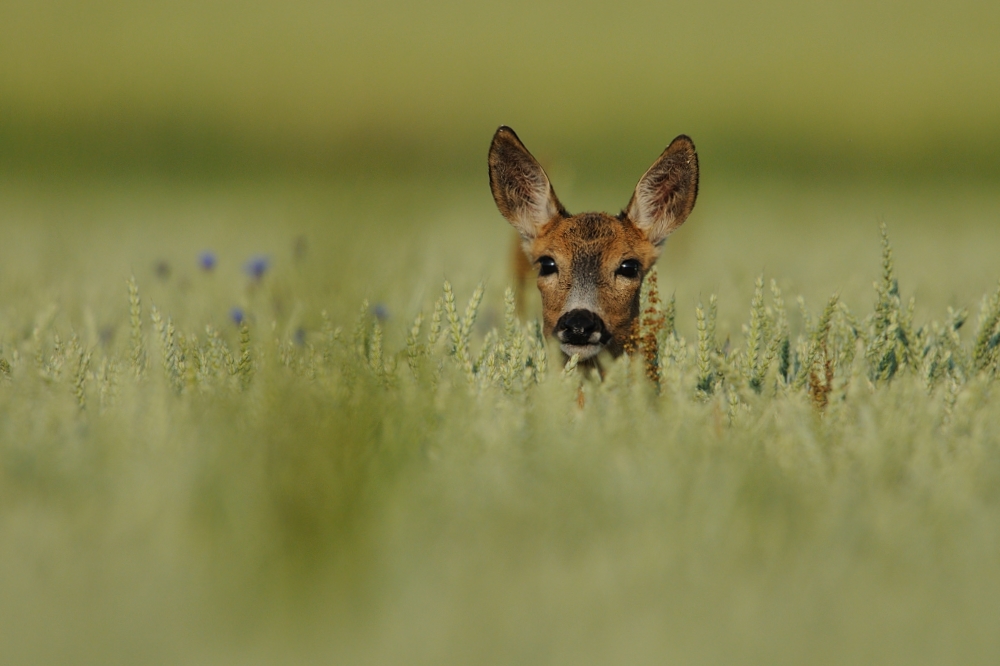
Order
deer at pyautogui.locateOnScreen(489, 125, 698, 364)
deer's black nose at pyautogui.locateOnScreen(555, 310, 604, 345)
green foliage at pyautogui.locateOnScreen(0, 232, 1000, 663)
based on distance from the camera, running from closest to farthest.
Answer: green foliage at pyautogui.locateOnScreen(0, 232, 1000, 663)
deer's black nose at pyautogui.locateOnScreen(555, 310, 604, 345)
deer at pyautogui.locateOnScreen(489, 125, 698, 364)

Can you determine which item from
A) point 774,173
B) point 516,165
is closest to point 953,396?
point 516,165

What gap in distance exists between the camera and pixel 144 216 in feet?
31.3

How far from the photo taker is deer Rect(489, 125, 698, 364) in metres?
3.82

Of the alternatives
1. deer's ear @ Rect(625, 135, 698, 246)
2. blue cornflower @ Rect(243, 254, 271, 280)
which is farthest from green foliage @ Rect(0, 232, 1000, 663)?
blue cornflower @ Rect(243, 254, 271, 280)

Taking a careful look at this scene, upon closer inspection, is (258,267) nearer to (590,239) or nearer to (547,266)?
(547,266)

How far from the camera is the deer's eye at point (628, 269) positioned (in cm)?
409

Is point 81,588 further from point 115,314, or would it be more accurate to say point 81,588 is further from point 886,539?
point 115,314

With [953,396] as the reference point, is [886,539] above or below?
below

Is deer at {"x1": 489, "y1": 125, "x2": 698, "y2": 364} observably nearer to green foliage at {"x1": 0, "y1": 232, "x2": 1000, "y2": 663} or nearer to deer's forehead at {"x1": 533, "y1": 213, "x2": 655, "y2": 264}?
deer's forehead at {"x1": 533, "y1": 213, "x2": 655, "y2": 264}

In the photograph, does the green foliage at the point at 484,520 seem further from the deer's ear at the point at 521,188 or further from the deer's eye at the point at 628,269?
the deer's ear at the point at 521,188

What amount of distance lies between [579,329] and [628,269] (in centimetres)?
57

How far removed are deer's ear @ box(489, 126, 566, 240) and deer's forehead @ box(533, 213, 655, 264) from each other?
96 mm

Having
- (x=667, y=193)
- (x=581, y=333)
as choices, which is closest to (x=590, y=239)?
(x=667, y=193)

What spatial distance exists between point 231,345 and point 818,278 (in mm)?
3479
